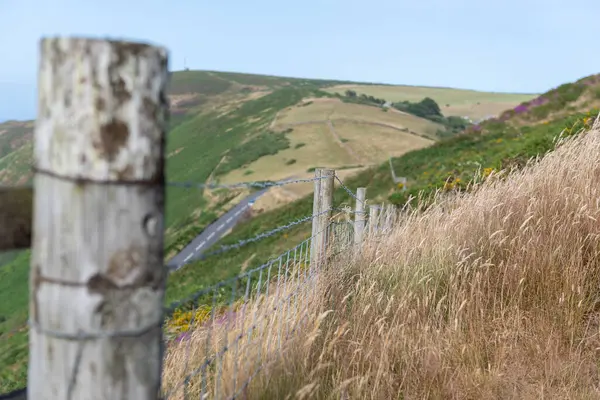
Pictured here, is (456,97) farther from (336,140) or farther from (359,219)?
(359,219)

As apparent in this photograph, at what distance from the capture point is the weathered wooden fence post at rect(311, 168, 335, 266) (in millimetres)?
4039

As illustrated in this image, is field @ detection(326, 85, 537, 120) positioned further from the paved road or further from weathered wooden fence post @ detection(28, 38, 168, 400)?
weathered wooden fence post @ detection(28, 38, 168, 400)

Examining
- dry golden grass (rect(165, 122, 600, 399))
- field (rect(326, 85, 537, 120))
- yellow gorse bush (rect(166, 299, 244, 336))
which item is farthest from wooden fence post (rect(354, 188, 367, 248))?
field (rect(326, 85, 537, 120))

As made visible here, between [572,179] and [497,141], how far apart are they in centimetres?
1943

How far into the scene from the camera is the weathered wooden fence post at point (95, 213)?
125cm

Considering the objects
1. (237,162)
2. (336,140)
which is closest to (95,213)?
(336,140)

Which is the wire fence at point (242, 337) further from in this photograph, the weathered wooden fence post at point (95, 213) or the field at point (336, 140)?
the field at point (336, 140)

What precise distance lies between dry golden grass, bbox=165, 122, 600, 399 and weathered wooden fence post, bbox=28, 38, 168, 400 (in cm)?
143

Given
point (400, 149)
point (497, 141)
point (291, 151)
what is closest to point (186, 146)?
point (291, 151)

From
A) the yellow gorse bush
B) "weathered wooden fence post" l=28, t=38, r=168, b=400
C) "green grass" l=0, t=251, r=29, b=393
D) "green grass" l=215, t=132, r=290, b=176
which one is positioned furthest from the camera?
"green grass" l=215, t=132, r=290, b=176

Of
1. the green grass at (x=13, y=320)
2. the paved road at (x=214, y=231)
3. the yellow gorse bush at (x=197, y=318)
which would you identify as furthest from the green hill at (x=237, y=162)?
the paved road at (x=214, y=231)

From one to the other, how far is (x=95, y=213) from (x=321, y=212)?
9.59ft

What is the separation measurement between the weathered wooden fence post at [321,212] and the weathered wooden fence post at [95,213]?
268cm

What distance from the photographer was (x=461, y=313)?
3711mm
